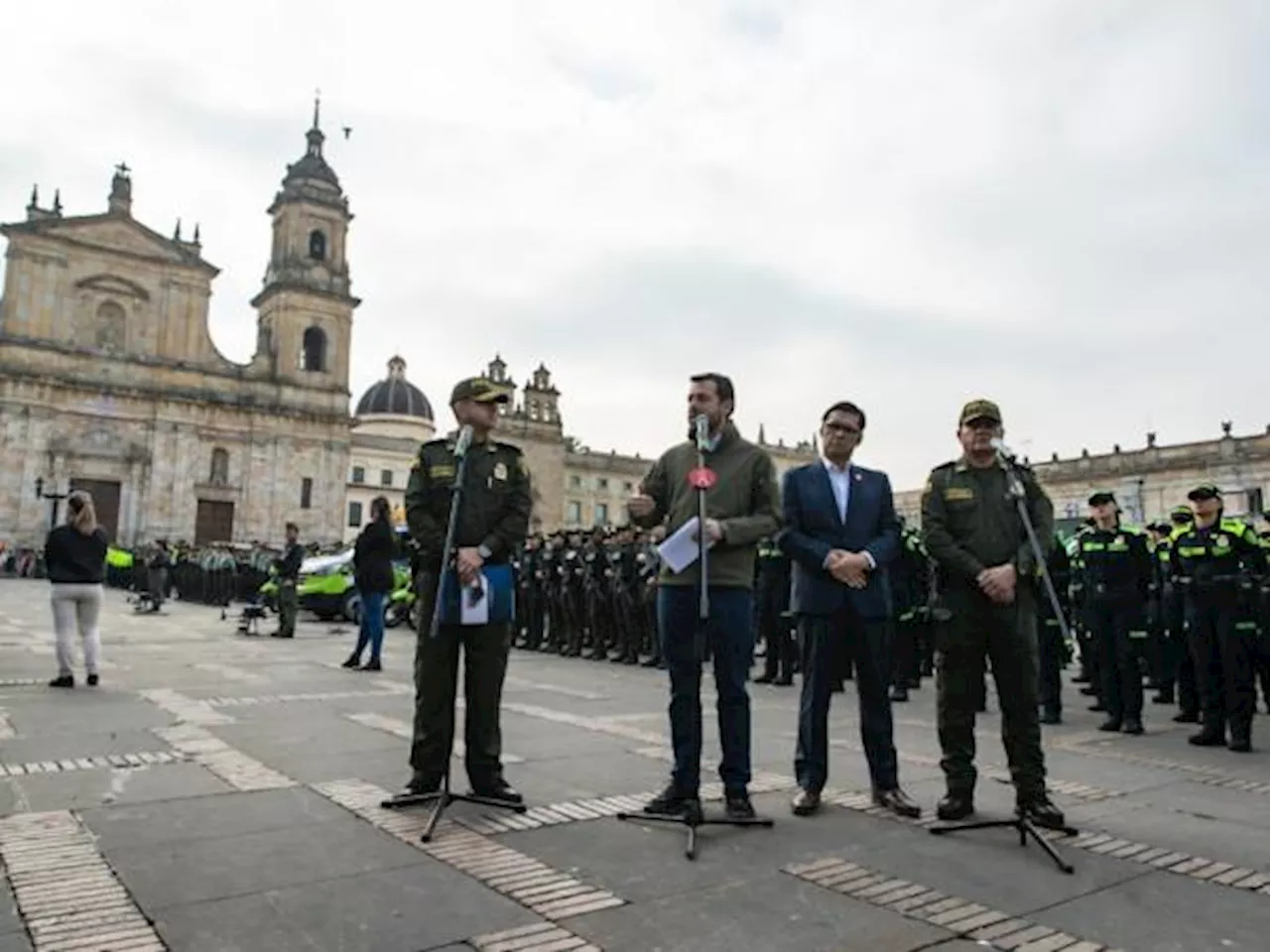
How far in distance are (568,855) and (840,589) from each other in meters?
2.01

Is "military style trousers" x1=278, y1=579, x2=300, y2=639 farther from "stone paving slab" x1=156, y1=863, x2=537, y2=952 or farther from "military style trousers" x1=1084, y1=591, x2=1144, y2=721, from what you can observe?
"stone paving slab" x1=156, y1=863, x2=537, y2=952

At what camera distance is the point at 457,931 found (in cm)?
307

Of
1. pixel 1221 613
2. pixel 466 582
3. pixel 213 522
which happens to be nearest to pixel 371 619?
pixel 466 582

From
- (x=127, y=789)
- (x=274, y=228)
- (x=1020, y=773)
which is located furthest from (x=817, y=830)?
(x=274, y=228)

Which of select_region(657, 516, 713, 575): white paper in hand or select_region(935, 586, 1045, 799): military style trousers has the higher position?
select_region(657, 516, 713, 575): white paper in hand

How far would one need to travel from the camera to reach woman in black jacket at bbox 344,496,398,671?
1162 centimetres

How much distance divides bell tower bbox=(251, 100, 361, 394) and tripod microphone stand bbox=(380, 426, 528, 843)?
53257mm

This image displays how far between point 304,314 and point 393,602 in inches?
→ 1586

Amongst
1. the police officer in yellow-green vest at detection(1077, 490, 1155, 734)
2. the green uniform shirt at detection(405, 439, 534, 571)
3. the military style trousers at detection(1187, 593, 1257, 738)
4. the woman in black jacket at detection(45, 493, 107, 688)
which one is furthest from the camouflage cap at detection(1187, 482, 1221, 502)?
the woman in black jacket at detection(45, 493, 107, 688)

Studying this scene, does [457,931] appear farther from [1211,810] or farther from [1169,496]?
[1169,496]

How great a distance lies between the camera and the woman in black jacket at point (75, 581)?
916cm

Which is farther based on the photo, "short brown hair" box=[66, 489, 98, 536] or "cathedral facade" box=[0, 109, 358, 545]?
"cathedral facade" box=[0, 109, 358, 545]

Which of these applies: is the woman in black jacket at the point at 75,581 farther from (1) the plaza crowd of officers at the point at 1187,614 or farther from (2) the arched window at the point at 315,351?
(2) the arched window at the point at 315,351

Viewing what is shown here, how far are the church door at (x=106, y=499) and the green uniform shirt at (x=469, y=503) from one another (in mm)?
49177
